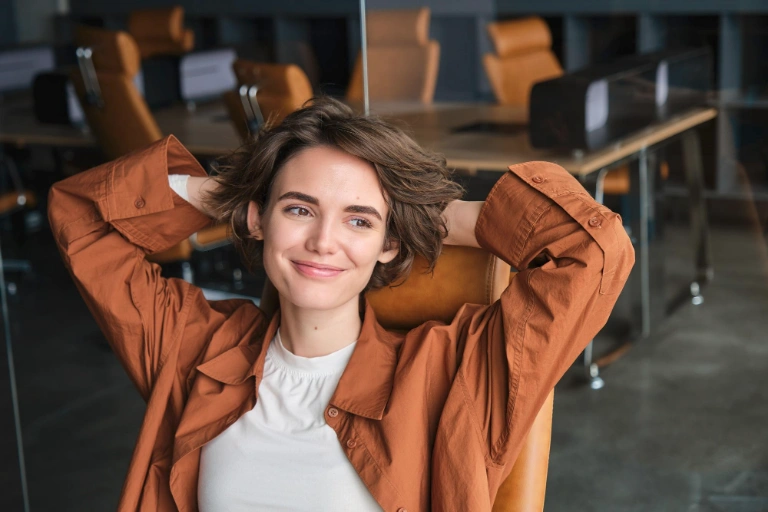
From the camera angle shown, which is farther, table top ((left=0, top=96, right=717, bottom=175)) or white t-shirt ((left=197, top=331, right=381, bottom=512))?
table top ((left=0, top=96, right=717, bottom=175))

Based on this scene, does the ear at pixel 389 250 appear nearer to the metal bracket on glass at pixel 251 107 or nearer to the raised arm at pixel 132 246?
the raised arm at pixel 132 246

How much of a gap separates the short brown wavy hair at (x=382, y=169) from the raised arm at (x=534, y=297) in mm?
85

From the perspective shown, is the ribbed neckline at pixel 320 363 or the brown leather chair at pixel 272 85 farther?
the brown leather chair at pixel 272 85

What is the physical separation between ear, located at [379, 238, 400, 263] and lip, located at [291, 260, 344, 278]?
0.10m

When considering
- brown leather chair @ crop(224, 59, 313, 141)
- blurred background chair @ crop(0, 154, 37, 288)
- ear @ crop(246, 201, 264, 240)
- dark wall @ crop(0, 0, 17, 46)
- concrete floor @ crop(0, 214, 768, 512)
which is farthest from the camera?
blurred background chair @ crop(0, 154, 37, 288)

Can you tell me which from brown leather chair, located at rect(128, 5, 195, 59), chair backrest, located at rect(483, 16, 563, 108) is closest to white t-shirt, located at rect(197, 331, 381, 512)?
chair backrest, located at rect(483, 16, 563, 108)

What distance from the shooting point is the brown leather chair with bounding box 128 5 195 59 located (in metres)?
2.24

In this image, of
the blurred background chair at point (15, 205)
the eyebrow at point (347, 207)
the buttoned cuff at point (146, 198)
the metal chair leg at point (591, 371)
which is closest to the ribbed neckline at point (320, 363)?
the eyebrow at point (347, 207)

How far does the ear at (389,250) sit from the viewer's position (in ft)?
4.70

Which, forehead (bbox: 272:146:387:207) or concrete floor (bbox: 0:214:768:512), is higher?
forehead (bbox: 272:146:387:207)

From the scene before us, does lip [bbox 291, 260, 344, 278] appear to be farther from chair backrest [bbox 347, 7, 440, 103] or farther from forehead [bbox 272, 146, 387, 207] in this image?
chair backrest [bbox 347, 7, 440, 103]

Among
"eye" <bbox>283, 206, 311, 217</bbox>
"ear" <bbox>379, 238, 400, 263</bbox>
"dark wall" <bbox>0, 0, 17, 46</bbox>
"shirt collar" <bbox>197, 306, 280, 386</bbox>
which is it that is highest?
"dark wall" <bbox>0, 0, 17, 46</bbox>

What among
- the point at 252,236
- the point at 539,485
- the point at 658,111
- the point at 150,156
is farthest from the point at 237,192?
the point at 658,111

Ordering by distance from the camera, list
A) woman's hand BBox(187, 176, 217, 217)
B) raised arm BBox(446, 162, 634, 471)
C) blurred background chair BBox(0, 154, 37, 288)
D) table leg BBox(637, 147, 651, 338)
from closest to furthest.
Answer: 1. raised arm BBox(446, 162, 634, 471)
2. woman's hand BBox(187, 176, 217, 217)
3. table leg BBox(637, 147, 651, 338)
4. blurred background chair BBox(0, 154, 37, 288)
